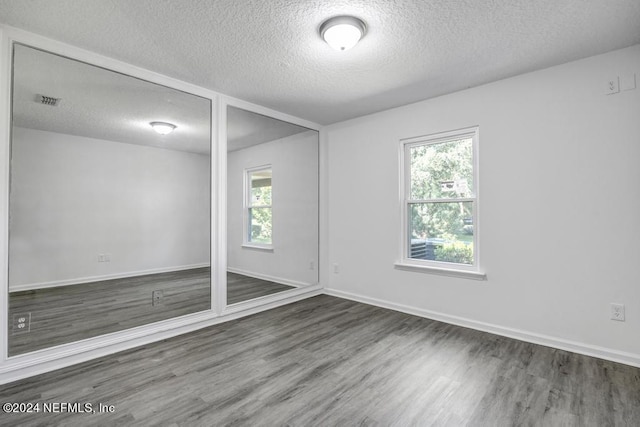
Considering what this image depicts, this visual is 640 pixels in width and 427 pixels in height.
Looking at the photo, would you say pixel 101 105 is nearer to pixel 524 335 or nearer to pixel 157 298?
pixel 157 298

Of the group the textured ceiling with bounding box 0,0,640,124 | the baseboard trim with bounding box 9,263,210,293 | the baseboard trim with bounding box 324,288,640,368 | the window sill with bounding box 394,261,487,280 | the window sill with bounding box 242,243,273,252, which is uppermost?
the textured ceiling with bounding box 0,0,640,124

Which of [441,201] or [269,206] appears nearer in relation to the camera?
[441,201]

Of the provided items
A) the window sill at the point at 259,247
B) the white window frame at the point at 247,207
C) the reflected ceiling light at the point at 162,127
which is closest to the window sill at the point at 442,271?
the window sill at the point at 259,247

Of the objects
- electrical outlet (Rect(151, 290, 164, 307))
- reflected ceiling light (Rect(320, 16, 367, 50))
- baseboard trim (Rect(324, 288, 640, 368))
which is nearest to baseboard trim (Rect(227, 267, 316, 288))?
electrical outlet (Rect(151, 290, 164, 307))

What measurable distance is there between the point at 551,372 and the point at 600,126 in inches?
81.2

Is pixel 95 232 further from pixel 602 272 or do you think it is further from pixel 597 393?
pixel 602 272

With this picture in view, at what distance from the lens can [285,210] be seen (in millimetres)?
4359

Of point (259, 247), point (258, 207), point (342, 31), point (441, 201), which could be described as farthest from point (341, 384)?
point (342, 31)

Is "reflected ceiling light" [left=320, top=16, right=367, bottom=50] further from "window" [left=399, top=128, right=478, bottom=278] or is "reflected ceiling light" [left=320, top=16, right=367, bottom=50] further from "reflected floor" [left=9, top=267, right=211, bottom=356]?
"reflected floor" [left=9, top=267, right=211, bottom=356]

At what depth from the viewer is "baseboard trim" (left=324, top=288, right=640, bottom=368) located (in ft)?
8.42

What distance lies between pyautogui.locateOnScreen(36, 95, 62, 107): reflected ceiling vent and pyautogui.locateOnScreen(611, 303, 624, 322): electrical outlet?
4.87 m

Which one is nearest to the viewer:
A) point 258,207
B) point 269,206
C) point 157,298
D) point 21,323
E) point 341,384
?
point 341,384

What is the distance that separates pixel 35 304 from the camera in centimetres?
245

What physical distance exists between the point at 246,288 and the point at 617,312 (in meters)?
3.56
